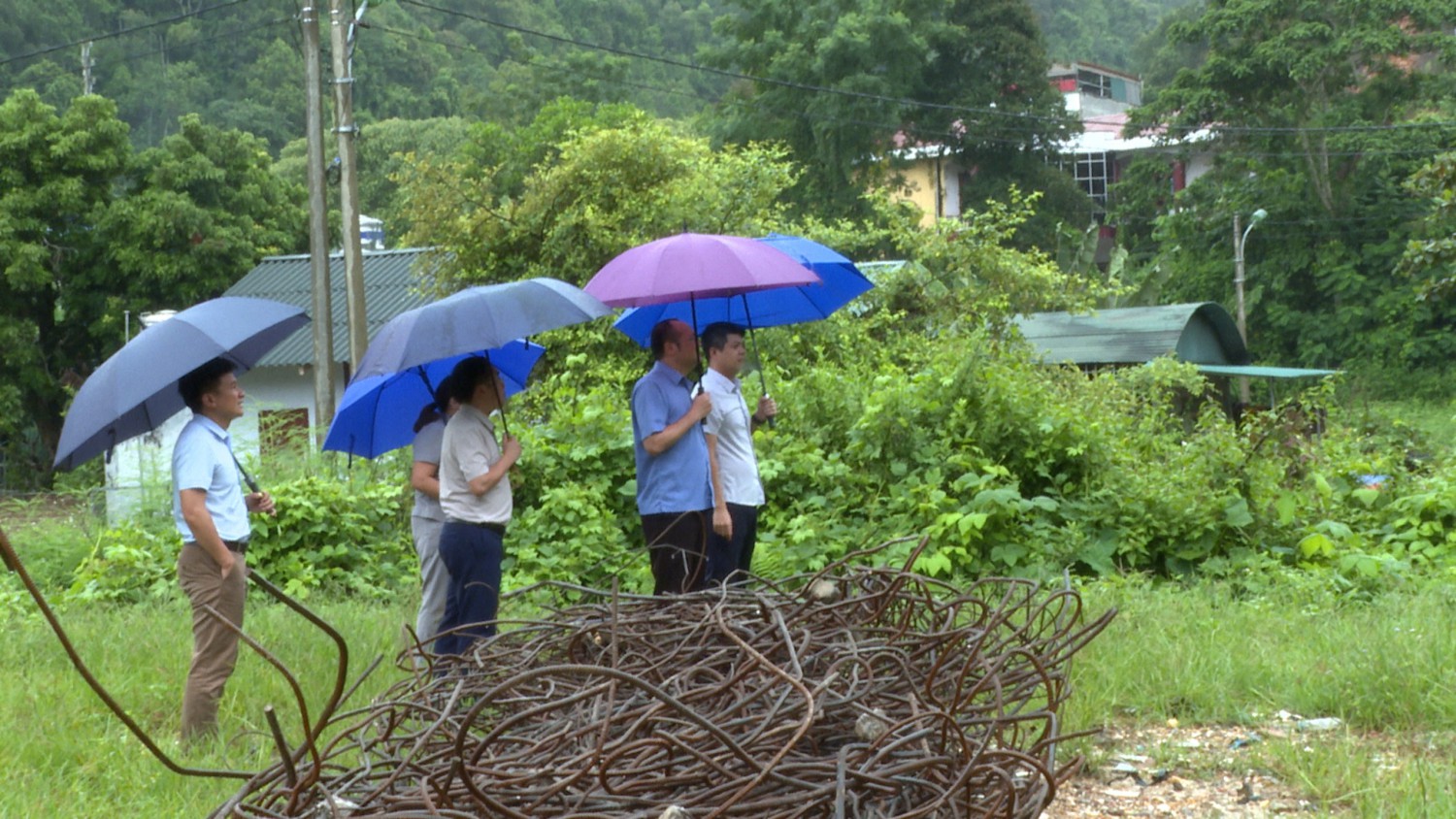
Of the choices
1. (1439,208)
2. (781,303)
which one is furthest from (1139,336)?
(781,303)

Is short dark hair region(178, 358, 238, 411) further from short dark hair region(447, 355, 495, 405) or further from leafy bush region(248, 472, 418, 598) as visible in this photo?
leafy bush region(248, 472, 418, 598)

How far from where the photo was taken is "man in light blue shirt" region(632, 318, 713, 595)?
572 cm

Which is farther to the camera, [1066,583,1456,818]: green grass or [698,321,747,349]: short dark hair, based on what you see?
[698,321,747,349]: short dark hair

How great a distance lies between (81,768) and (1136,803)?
352 centimetres

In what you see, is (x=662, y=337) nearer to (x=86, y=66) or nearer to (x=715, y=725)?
(x=715, y=725)

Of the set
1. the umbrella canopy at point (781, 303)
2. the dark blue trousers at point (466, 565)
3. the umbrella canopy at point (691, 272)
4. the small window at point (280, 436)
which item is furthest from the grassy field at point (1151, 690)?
the small window at point (280, 436)

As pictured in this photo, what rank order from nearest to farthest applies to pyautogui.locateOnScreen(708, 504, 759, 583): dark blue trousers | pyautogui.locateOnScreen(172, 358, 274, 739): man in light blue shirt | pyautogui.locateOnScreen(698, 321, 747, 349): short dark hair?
pyautogui.locateOnScreen(172, 358, 274, 739): man in light blue shirt, pyautogui.locateOnScreen(708, 504, 759, 583): dark blue trousers, pyautogui.locateOnScreen(698, 321, 747, 349): short dark hair

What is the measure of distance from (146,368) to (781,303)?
3.81 meters

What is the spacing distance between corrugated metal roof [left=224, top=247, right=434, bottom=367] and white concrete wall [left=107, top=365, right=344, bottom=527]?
52 cm

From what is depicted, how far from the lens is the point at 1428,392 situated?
32.7m

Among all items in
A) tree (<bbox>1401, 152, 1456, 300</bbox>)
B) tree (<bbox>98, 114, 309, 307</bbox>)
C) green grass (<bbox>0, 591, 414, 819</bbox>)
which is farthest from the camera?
tree (<bbox>98, 114, 309, 307</bbox>)

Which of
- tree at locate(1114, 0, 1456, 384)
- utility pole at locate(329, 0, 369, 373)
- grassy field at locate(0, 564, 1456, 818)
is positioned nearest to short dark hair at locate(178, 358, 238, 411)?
grassy field at locate(0, 564, 1456, 818)

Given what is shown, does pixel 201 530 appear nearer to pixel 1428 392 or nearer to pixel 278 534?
pixel 278 534

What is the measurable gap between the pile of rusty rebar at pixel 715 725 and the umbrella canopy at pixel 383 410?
344 cm
